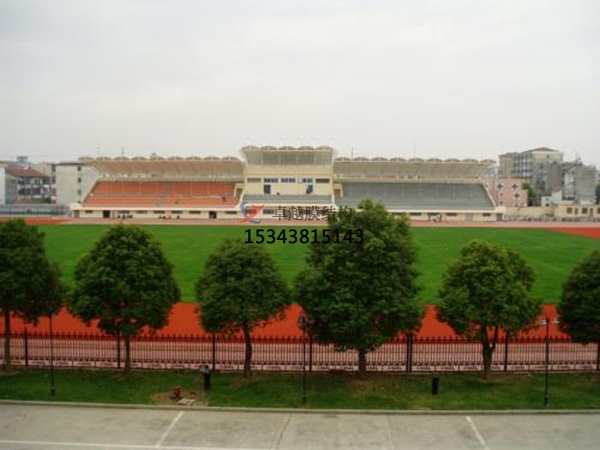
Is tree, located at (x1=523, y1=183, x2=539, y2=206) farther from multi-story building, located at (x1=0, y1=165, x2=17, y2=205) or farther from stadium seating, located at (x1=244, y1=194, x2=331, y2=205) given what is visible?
multi-story building, located at (x1=0, y1=165, x2=17, y2=205)

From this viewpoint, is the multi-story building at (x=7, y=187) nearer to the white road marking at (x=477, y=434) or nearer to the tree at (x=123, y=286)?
the tree at (x=123, y=286)

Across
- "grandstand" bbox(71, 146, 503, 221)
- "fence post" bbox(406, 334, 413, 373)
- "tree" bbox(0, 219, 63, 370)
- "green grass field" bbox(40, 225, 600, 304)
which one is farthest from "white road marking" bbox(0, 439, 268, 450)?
"grandstand" bbox(71, 146, 503, 221)

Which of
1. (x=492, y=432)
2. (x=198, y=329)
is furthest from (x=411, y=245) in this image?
(x=198, y=329)

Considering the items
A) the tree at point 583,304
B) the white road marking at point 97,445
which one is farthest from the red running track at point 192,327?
the white road marking at point 97,445

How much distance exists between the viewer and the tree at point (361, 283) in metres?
14.9

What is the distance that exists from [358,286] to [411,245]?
2168 millimetres

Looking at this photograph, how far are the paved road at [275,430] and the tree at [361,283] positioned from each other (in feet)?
8.24

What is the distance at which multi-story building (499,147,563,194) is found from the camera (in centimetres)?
12575

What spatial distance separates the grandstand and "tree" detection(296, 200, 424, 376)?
6324 centimetres

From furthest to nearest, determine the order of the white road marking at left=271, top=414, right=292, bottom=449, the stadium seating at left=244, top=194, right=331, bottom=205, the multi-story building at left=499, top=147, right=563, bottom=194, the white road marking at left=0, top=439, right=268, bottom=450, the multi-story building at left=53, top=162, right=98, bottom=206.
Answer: the multi-story building at left=499, top=147, right=563, bottom=194 → the multi-story building at left=53, top=162, right=98, bottom=206 → the stadium seating at left=244, top=194, right=331, bottom=205 → the white road marking at left=271, top=414, right=292, bottom=449 → the white road marking at left=0, top=439, right=268, bottom=450

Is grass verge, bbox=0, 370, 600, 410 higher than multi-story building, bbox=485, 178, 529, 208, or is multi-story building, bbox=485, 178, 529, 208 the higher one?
multi-story building, bbox=485, 178, 529, 208

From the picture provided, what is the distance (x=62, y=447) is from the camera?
38.4 ft

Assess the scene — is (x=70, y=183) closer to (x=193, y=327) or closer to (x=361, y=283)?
(x=193, y=327)

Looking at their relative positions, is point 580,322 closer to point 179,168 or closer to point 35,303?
point 35,303
